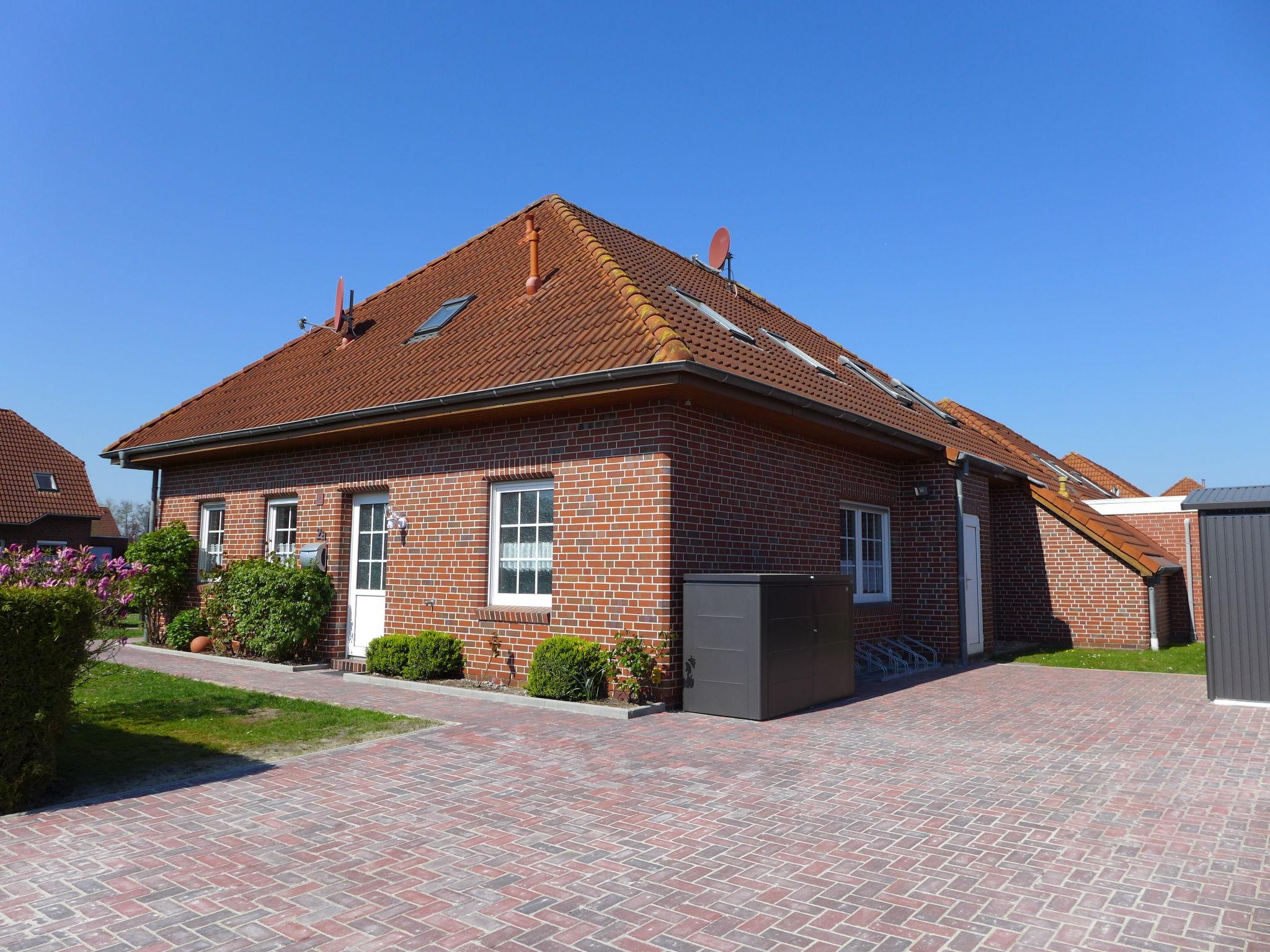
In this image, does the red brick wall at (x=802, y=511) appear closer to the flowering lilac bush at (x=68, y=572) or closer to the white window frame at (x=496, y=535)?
the white window frame at (x=496, y=535)

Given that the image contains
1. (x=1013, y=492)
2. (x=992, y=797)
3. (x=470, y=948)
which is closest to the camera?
(x=470, y=948)

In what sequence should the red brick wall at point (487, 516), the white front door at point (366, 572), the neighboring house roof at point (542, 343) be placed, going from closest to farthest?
1. the red brick wall at point (487, 516)
2. the neighboring house roof at point (542, 343)
3. the white front door at point (366, 572)

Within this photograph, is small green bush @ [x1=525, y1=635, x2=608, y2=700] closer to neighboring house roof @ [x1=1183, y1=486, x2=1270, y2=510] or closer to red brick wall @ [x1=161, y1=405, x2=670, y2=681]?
red brick wall @ [x1=161, y1=405, x2=670, y2=681]

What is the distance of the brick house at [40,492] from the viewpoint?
32.1m

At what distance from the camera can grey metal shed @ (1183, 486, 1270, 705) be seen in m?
8.83

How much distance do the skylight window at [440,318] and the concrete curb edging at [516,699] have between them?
5.13m

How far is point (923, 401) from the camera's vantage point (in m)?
18.1

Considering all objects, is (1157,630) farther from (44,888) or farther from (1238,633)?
(44,888)

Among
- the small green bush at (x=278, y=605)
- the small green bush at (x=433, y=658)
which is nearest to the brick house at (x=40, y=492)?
the small green bush at (x=278, y=605)

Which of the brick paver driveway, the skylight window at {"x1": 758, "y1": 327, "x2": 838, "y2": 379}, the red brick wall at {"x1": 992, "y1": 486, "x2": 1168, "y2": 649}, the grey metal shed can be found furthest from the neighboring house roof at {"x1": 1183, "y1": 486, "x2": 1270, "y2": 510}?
the red brick wall at {"x1": 992, "y1": 486, "x2": 1168, "y2": 649}

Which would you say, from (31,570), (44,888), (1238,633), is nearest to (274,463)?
(31,570)

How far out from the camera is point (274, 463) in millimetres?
13055

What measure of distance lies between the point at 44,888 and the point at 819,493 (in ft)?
30.6

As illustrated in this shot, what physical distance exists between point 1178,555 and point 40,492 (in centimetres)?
3812
